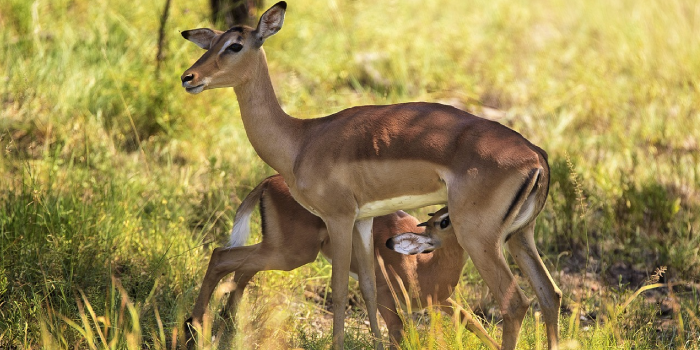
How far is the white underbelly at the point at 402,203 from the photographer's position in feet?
14.2

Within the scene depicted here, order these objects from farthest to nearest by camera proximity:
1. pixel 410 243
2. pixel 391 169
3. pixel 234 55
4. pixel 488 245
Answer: pixel 410 243
pixel 234 55
pixel 391 169
pixel 488 245

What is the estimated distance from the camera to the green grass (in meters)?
4.82

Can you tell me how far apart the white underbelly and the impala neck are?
49cm

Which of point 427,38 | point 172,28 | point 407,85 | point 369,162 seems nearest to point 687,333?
point 369,162

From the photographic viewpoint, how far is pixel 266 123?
470cm

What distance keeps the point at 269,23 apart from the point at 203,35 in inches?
17.6

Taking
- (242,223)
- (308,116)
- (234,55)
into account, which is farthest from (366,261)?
(308,116)

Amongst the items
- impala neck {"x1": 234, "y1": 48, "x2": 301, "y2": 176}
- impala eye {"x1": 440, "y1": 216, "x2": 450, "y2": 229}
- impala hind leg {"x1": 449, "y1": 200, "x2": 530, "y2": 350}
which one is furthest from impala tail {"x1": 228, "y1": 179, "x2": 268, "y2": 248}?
impala hind leg {"x1": 449, "y1": 200, "x2": 530, "y2": 350}

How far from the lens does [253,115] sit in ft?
15.4

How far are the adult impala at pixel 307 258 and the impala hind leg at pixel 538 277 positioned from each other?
47 centimetres

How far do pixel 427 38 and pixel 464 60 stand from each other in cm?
76

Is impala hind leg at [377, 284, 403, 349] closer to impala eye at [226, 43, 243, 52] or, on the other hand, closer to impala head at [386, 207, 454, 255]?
impala head at [386, 207, 454, 255]

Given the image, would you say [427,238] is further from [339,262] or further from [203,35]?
[203,35]

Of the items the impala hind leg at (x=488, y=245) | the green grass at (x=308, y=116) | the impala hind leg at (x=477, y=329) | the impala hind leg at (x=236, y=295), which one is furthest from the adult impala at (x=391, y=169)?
the impala hind leg at (x=236, y=295)
